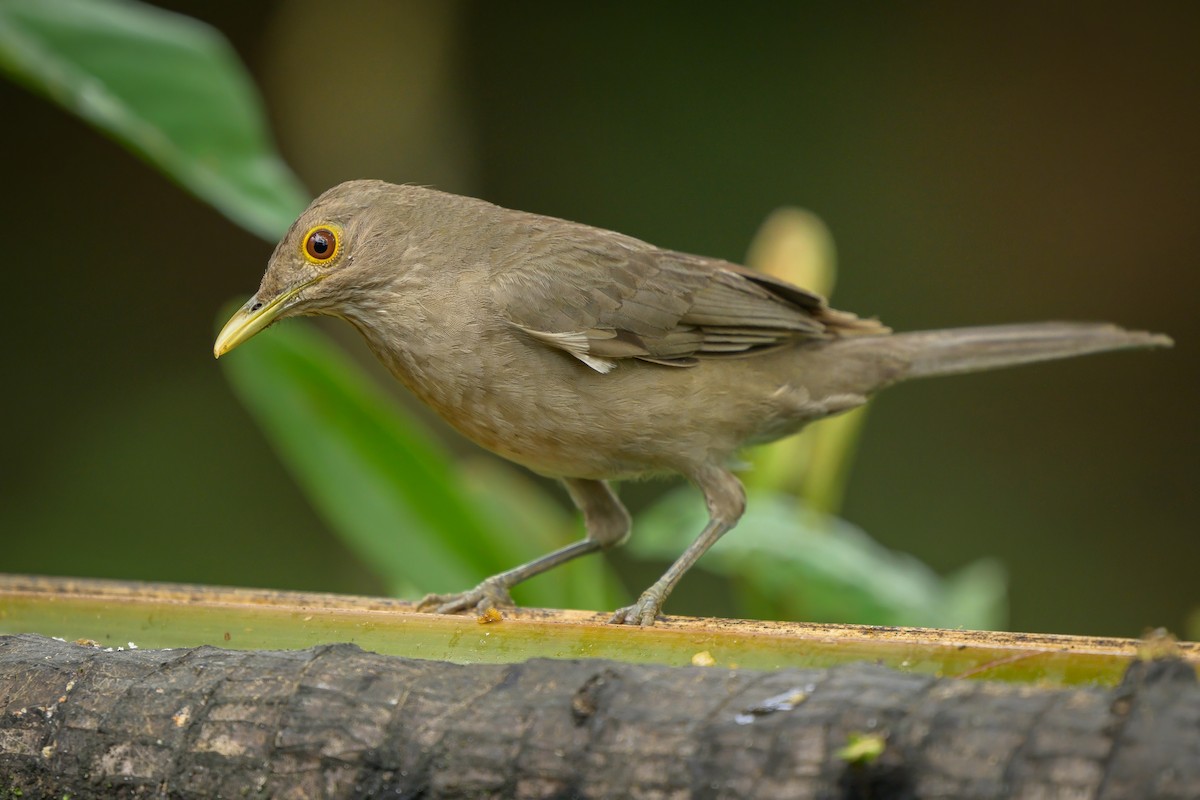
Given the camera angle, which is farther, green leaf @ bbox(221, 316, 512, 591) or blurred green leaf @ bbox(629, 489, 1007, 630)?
green leaf @ bbox(221, 316, 512, 591)

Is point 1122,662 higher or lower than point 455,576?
higher

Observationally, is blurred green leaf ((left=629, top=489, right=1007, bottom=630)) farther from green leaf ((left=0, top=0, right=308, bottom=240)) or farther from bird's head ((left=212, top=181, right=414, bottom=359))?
green leaf ((left=0, top=0, right=308, bottom=240))

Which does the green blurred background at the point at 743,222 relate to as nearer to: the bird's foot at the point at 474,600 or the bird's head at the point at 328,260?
the bird's foot at the point at 474,600

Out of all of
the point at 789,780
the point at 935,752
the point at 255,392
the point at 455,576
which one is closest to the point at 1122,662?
the point at 935,752

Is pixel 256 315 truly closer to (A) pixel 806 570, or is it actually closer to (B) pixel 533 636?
(B) pixel 533 636

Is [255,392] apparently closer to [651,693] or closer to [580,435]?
[580,435]

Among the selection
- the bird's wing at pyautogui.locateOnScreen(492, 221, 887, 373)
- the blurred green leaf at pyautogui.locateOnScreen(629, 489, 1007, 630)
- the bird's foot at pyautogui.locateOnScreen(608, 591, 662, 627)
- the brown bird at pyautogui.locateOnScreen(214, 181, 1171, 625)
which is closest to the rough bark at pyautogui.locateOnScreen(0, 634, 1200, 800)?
the bird's foot at pyautogui.locateOnScreen(608, 591, 662, 627)

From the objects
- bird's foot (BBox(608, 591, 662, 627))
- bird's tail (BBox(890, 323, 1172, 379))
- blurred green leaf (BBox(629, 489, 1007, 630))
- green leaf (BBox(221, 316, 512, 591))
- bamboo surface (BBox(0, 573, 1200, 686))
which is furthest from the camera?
green leaf (BBox(221, 316, 512, 591))

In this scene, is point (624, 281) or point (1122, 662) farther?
point (624, 281)
